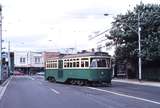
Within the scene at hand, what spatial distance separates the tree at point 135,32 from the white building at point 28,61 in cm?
7491

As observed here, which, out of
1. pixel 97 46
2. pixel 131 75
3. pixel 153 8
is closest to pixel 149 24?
pixel 153 8

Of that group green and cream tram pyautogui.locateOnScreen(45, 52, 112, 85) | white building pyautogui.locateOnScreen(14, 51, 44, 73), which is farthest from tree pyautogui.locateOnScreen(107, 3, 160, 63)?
white building pyautogui.locateOnScreen(14, 51, 44, 73)

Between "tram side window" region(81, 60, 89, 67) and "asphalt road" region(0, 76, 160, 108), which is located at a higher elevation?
"tram side window" region(81, 60, 89, 67)

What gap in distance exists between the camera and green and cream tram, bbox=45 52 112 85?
39.4 meters

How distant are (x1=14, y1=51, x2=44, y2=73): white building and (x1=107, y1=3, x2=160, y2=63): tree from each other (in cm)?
7491

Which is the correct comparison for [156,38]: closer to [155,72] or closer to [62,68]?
[155,72]

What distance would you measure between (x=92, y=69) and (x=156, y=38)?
14793 mm

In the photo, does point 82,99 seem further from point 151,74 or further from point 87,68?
point 151,74

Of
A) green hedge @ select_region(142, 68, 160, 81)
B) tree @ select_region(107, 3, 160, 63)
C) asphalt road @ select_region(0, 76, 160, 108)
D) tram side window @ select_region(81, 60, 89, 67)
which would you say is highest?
tree @ select_region(107, 3, 160, 63)

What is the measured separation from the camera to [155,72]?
56.2 meters

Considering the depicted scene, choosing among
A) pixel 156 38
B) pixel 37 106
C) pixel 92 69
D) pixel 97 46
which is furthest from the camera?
pixel 97 46

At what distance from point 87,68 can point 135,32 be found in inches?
645

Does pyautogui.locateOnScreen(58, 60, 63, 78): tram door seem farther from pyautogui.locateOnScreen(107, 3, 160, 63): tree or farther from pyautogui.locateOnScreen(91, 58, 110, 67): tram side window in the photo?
pyautogui.locateOnScreen(107, 3, 160, 63): tree

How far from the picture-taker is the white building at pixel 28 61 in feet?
429
